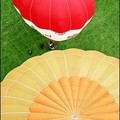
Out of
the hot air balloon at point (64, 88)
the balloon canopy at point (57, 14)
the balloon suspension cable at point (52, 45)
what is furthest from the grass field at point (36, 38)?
the balloon canopy at point (57, 14)

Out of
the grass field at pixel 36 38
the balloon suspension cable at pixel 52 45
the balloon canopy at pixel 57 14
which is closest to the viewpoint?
the balloon canopy at pixel 57 14

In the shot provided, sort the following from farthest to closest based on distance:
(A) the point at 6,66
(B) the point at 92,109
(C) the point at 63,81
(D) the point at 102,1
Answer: (D) the point at 102,1, (A) the point at 6,66, (C) the point at 63,81, (B) the point at 92,109

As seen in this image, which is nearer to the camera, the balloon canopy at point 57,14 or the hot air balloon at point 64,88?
the hot air balloon at point 64,88

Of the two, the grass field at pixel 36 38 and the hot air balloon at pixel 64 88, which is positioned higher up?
the grass field at pixel 36 38

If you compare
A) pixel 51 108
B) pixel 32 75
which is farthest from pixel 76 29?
pixel 51 108

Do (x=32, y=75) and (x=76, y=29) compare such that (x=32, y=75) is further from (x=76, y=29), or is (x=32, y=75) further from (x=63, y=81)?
(x=76, y=29)

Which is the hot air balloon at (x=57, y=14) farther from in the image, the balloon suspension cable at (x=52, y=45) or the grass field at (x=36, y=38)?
the grass field at (x=36, y=38)

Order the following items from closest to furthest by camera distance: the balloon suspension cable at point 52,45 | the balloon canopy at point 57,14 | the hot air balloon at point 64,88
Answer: the hot air balloon at point 64,88, the balloon canopy at point 57,14, the balloon suspension cable at point 52,45
